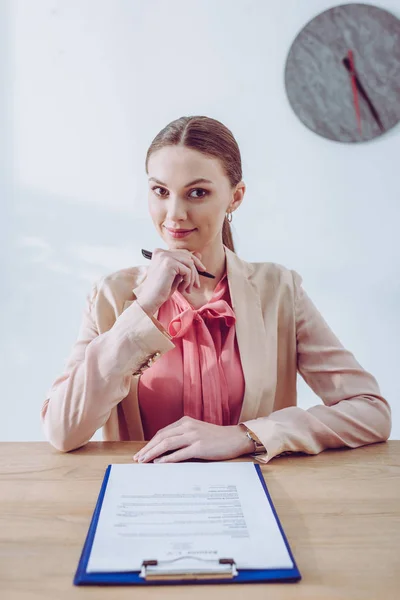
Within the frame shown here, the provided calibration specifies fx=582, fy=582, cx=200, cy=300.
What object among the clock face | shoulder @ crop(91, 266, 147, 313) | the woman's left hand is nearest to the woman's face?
shoulder @ crop(91, 266, 147, 313)

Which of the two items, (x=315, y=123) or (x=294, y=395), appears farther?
(x=315, y=123)

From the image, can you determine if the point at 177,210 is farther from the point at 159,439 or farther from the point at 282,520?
the point at 282,520

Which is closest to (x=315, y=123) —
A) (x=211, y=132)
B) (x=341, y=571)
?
(x=211, y=132)

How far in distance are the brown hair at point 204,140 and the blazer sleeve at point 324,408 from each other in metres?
0.35

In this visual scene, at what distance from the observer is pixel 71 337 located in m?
2.71

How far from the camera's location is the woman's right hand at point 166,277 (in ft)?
4.05

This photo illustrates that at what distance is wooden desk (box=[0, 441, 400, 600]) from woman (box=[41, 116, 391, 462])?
7 centimetres

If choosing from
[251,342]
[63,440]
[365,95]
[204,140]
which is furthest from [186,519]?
[365,95]

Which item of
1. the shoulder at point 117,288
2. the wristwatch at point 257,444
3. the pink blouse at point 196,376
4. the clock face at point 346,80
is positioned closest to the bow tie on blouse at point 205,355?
the pink blouse at point 196,376

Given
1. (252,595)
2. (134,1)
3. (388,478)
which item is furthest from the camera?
(134,1)

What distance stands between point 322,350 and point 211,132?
1.92ft

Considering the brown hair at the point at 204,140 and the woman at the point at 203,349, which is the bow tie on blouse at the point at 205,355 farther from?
the brown hair at the point at 204,140

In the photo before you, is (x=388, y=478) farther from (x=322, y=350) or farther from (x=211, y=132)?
(x=211, y=132)

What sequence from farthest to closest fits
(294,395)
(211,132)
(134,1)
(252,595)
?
(134,1)
(294,395)
(211,132)
(252,595)
